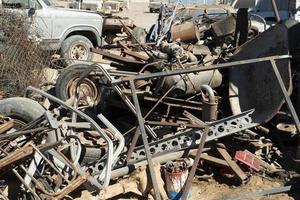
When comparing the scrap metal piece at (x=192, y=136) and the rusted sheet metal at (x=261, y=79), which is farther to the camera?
the rusted sheet metal at (x=261, y=79)

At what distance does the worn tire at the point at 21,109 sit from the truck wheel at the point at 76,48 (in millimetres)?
5958

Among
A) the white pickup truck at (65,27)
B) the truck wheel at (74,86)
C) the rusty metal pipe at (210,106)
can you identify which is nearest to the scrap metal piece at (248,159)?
the rusty metal pipe at (210,106)

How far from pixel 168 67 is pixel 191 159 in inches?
63.9

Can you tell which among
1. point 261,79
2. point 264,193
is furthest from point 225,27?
point 264,193

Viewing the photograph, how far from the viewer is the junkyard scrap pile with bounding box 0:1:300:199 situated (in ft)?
14.0

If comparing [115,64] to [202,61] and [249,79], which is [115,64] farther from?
[249,79]

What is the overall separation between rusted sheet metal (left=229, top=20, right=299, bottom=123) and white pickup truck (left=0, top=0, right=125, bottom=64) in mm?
5476

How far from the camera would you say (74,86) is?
765cm

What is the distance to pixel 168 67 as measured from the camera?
6375 mm

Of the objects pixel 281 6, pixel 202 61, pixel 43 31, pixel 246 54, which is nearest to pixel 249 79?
pixel 246 54

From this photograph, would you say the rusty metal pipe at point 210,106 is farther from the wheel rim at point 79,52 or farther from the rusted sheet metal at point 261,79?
the wheel rim at point 79,52

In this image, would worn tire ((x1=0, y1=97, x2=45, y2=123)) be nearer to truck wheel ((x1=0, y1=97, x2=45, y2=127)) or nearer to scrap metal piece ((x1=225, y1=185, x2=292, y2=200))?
truck wheel ((x1=0, y1=97, x2=45, y2=127))

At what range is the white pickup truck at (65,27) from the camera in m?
11.0

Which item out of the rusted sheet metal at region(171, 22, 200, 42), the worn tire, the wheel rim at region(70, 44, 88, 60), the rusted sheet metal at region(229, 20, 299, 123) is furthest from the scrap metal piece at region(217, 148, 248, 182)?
the wheel rim at region(70, 44, 88, 60)
